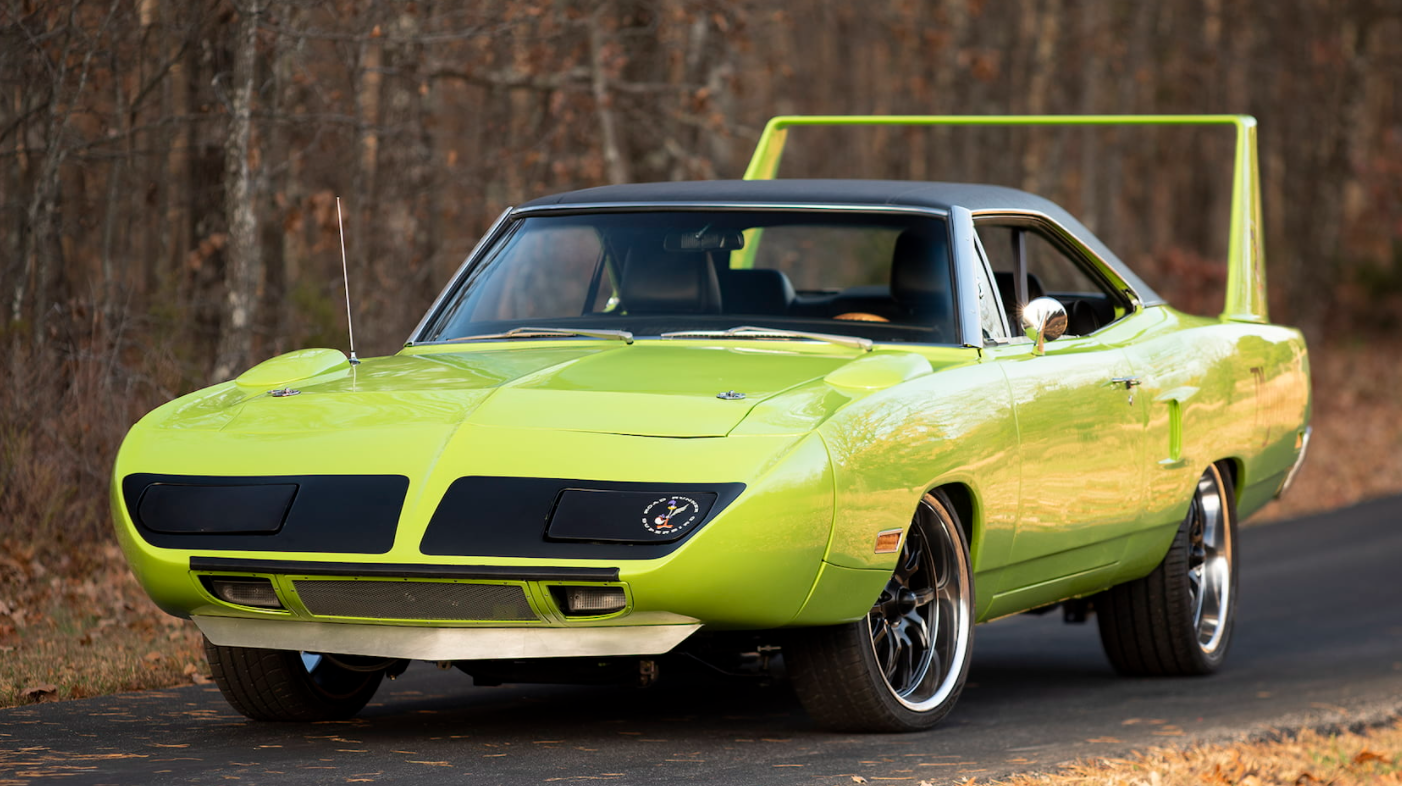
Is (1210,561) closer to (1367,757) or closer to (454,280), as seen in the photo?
(1367,757)

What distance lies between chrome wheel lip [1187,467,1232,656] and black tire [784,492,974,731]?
224 centimetres

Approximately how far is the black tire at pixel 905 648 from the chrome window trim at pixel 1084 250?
1.55 meters

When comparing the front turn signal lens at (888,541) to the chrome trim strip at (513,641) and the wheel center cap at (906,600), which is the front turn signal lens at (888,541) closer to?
the wheel center cap at (906,600)

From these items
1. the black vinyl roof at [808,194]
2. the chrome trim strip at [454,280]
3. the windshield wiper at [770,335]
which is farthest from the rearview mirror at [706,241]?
the chrome trim strip at [454,280]

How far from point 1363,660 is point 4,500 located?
6187 millimetres

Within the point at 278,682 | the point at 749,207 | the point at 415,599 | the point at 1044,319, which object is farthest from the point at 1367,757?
the point at 278,682

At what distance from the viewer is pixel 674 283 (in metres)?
6.57

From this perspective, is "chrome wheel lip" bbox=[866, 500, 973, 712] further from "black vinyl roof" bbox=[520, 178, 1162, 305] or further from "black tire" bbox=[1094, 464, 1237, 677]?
"black tire" bbox=[1094, 464, 1237, 677]

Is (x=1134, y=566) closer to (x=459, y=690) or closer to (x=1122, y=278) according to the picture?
(x=1122, y=278)

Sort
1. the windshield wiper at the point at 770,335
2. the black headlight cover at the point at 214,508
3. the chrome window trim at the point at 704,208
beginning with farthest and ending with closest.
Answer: the chrome window trim at the point at 704,208, the windshield wiper at the point at 770,335, the black headlight cover at the point at 214,508

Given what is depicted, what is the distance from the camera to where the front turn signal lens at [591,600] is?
15.6 ft

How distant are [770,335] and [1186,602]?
244 cm

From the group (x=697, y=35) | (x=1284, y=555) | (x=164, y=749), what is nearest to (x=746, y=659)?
(x=164, y=749)

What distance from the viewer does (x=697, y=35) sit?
18531mm
